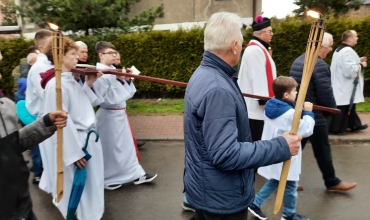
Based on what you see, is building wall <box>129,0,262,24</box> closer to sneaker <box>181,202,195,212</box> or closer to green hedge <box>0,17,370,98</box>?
green hedge <box>0,17,370,98</box>

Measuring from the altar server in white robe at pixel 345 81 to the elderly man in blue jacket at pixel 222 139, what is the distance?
17.5 feet

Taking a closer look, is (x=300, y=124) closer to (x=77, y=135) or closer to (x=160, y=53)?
(x=77, y=135)

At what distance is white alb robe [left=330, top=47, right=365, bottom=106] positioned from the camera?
708 cm

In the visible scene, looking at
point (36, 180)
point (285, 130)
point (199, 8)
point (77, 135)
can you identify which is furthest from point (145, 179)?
point (199, 8)

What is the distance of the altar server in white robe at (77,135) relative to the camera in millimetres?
3646

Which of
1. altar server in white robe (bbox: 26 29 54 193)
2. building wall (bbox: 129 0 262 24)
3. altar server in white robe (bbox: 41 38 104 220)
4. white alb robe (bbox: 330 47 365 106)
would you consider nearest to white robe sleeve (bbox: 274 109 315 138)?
altar server in white robe (bbox: 41 38 104 220)

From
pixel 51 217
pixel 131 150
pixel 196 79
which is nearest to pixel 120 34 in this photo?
pixel 131 150

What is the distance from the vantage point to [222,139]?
2100 millimetres

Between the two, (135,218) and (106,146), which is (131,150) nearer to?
(106,146)

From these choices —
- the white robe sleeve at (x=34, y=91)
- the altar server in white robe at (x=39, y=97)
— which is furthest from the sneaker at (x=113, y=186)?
the white robe sleeve at (x=34, y=91)

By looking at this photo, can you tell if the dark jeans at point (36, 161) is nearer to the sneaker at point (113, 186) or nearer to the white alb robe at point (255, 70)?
the sneaker at point (113, 186)

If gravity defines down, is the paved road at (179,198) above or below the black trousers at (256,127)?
below

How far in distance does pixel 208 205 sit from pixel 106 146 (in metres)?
2.97

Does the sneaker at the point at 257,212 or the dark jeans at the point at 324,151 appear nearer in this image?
the sneaker at the point at 257,212
